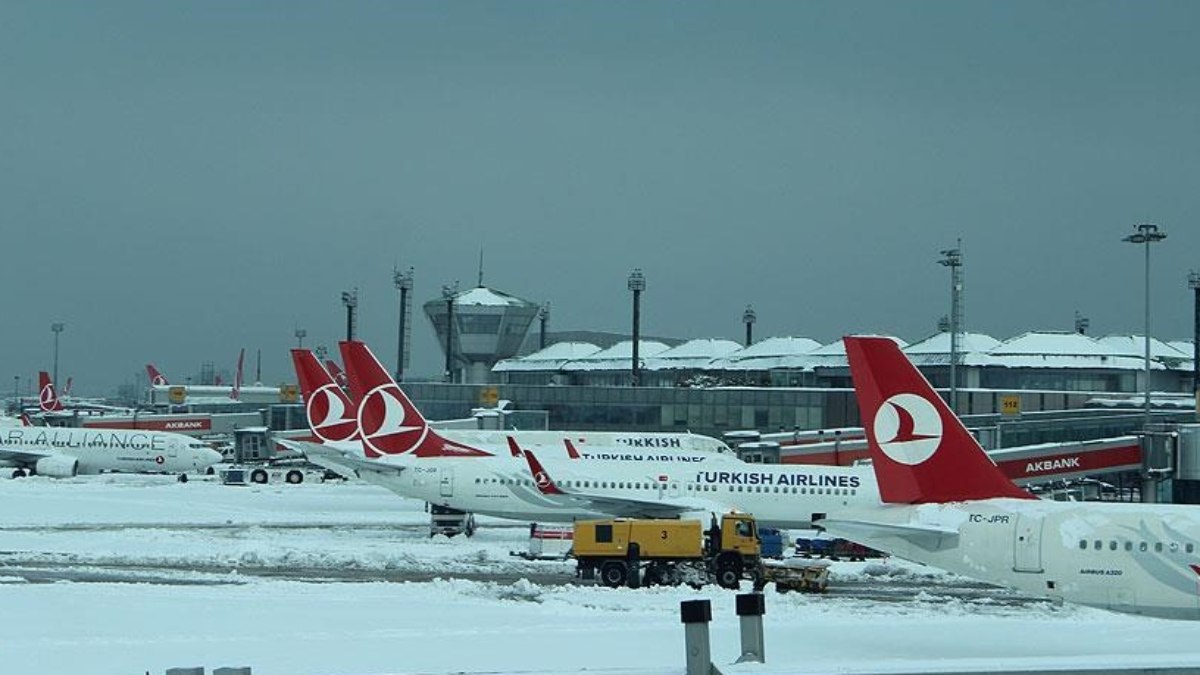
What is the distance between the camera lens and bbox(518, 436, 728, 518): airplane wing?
1673 inches

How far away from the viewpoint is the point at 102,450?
77438 millimetres

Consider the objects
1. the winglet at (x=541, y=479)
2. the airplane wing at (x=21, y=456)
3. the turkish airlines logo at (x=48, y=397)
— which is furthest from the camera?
the turkish airlines logo at (x=48, y=397)

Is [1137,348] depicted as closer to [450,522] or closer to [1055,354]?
[1055,354]

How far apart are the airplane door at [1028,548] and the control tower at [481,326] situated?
10777cm

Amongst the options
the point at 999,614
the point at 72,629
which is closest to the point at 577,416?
the point at 999,614

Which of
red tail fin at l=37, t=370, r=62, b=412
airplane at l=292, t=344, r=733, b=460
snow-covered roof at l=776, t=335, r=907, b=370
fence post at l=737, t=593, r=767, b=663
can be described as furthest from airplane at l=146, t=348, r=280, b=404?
fence post at l=737, t=593, r=767, b=663

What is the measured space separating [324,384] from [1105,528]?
126 ft

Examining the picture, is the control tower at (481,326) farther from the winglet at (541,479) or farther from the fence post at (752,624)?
the fence post at (752,624)

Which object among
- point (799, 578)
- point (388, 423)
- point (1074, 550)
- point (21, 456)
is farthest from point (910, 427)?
point (21, 456)

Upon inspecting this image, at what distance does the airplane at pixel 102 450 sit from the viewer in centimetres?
7706

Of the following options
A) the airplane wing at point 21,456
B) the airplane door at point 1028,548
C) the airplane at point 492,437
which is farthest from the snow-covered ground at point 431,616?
the airplane wing at point 21,456

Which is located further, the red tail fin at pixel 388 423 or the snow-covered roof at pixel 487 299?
the snow-covered roof at pixel 487 299

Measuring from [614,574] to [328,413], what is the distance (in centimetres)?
2516

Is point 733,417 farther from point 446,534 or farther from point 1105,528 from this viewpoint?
point 1105,528
